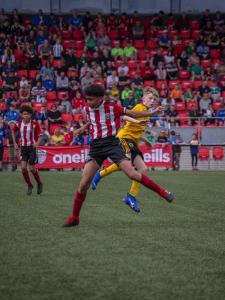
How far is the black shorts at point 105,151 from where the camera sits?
8617mm

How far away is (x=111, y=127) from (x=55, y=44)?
20.8m

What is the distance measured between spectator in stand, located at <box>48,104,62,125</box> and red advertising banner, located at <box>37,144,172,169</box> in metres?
1.39

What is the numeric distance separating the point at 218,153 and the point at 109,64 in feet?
19.3

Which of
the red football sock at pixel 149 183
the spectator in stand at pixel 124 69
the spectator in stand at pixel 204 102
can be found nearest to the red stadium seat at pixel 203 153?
the spectator in stand at pixel 204 102

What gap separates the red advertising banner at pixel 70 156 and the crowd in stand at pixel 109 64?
50 centimetres

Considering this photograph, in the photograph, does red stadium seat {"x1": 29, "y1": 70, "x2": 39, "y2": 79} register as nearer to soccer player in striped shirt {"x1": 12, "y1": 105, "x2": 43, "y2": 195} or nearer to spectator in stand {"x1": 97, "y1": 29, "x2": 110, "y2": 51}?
spectator in stand {"x1": 97, "y1": 29, "x2": 110, "y2": 51}

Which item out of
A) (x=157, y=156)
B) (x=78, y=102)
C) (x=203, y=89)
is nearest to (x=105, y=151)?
(x=157, y=156)

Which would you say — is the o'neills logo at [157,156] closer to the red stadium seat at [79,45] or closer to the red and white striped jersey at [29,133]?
the red stadium seat at [79,45]

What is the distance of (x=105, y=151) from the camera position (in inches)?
339

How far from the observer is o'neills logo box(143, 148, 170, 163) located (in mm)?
24953

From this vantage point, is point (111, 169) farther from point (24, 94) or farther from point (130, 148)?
point (24, 94)

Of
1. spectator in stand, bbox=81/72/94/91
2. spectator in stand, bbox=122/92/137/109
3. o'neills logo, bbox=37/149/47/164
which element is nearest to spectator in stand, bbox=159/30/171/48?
spectator in stand, bbox=81/72/94/91

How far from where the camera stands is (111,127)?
865 cm

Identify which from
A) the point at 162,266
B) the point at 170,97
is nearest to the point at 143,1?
the point at 170,97
